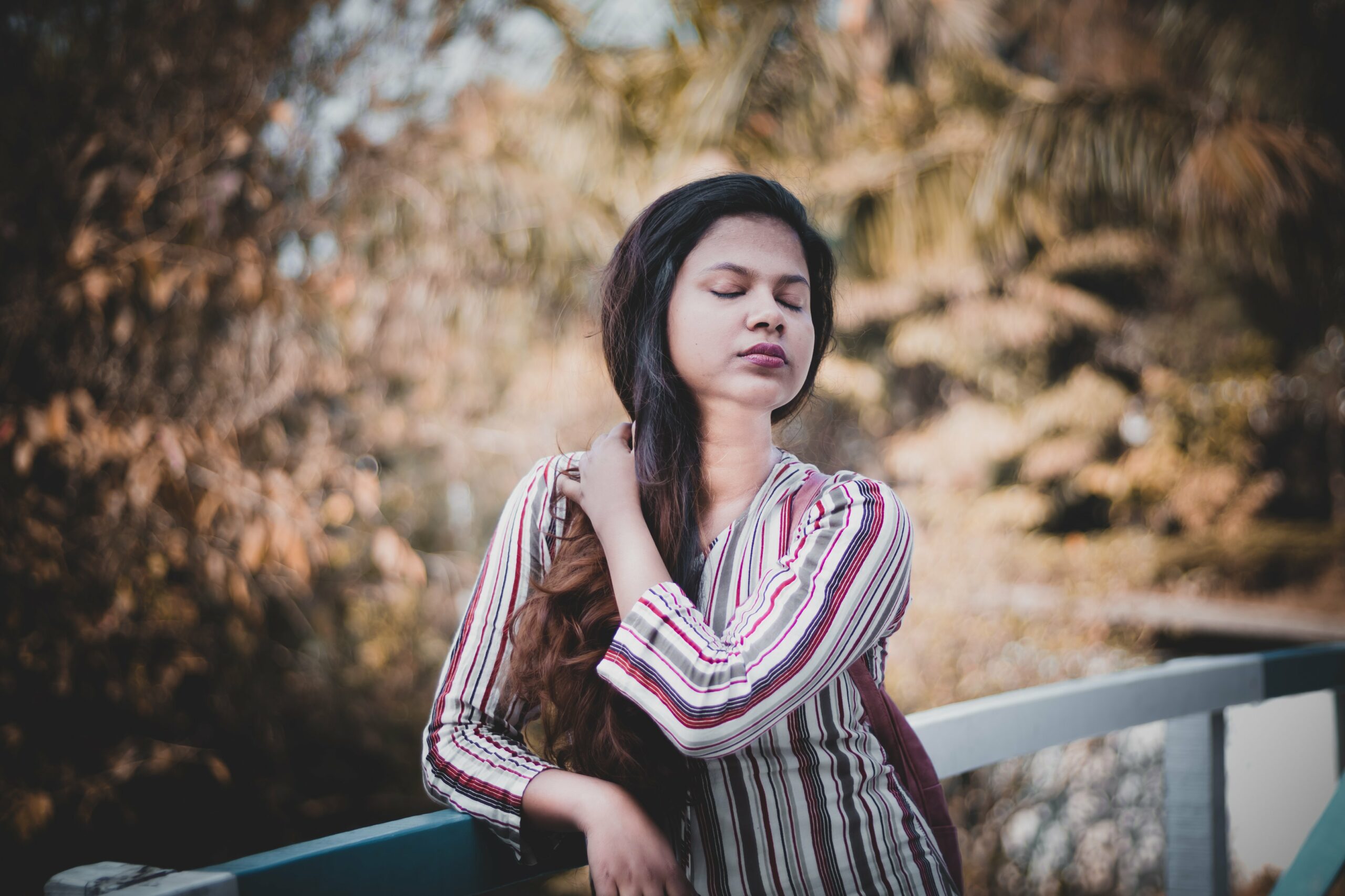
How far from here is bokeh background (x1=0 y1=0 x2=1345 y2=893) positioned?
Result: 253cm

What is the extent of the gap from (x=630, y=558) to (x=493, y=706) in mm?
270

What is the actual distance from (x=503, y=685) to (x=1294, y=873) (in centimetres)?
143

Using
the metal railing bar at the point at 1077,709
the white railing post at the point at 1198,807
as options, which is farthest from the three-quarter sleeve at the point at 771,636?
the white railing post at the point at 1198,807

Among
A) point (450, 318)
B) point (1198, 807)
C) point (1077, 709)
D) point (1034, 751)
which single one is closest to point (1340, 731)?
point (1198, 807)

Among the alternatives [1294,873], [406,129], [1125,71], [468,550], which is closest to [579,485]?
[1294,873]

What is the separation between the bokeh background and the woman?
0.33 m

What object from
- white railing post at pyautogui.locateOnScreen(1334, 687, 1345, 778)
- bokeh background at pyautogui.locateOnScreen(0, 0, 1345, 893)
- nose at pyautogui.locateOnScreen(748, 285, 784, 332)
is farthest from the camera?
bokeh background at pyautogui.locateOnScreen(0, 0, 1345, 893)

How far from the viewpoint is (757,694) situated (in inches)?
33.3

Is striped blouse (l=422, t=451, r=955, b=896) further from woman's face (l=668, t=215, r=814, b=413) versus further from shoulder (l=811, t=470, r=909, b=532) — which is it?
woman's face (l=668, t=215, r=814, b=413)

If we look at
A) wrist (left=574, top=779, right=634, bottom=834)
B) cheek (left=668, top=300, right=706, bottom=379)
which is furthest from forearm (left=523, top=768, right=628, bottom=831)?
cheek (left=668, top=300, right=706, bottom=379)

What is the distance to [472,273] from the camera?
13.0ft

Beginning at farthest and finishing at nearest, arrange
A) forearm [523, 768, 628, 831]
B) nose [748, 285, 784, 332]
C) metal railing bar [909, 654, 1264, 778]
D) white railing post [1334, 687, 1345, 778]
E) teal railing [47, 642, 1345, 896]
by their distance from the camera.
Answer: white railing post [1334, 687, 1345, 778]
metal railing bar [909, 654, 1264, 778]
nose [748, 285, 784, 332]
forearm [523, 768, 628, 831]
teal railing [47, 642, 1345, 896]

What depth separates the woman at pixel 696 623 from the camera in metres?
0.88

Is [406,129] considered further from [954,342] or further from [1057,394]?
[1057,394]
